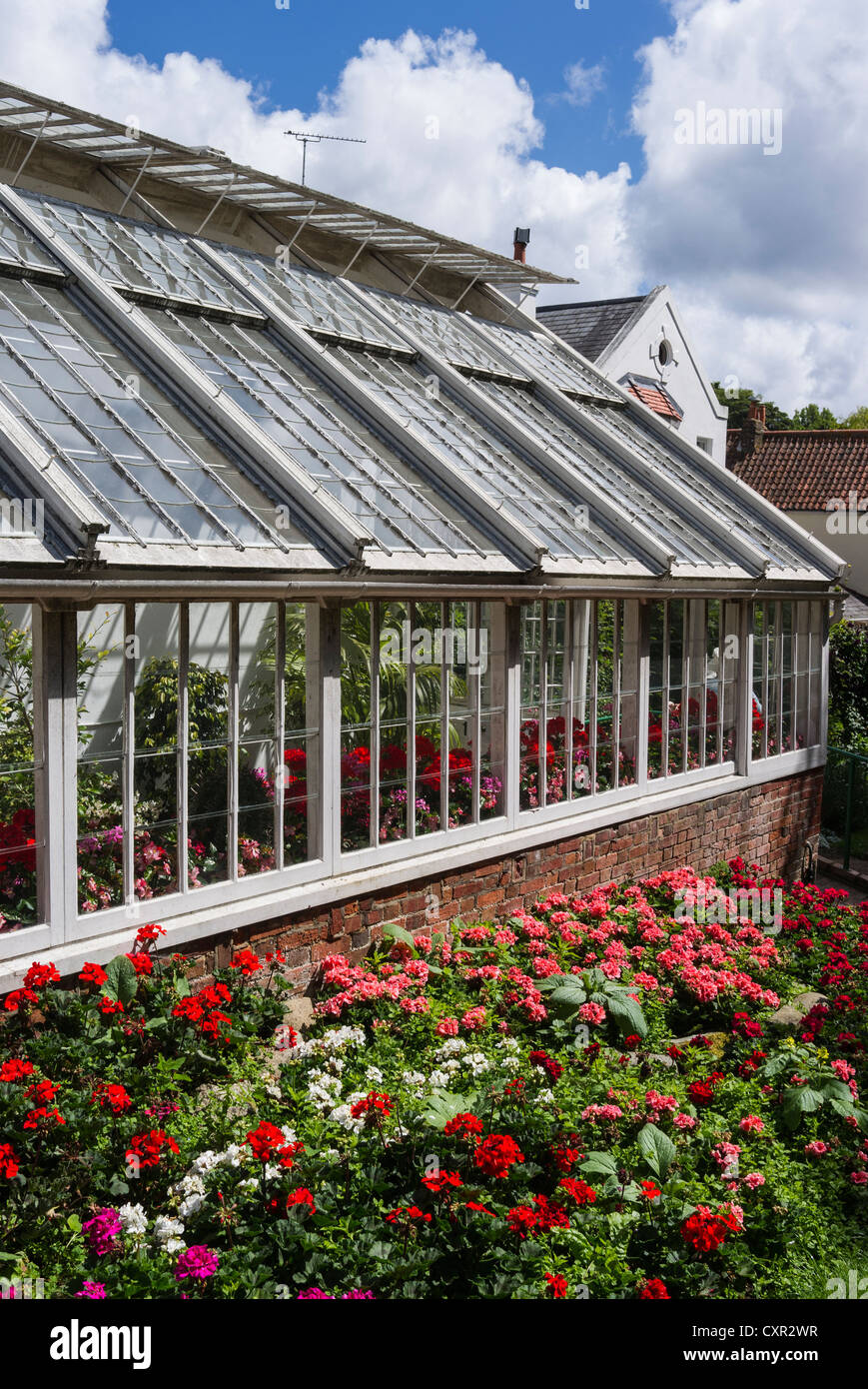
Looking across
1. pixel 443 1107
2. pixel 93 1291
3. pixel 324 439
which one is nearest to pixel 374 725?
pixel 324 439

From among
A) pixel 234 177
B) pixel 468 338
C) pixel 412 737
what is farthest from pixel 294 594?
pixel 468 338

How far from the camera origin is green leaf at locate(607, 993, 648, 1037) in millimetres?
7102

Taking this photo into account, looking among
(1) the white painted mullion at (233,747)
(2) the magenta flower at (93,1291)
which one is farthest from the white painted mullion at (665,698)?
(2) the magenta flower at (93,1291)

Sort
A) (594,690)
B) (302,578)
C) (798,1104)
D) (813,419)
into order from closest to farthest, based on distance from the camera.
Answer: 1. (798,1104)
2. (302,578)
3. (594,690)
4. (813,419)

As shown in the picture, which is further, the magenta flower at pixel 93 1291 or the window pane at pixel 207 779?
the window pane at pixel 207 779

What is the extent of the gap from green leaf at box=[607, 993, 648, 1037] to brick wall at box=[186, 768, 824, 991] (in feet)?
5.47

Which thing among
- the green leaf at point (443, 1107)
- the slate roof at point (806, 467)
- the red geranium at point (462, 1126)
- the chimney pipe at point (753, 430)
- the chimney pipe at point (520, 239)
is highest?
the chimney pipe at point (520, 239)

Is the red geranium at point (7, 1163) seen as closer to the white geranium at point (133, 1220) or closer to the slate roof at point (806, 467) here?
the white geranium at point (133, 1220)

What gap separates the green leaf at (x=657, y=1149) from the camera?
5500mm

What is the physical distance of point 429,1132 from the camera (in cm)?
544

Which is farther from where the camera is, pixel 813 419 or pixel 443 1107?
pixel 813 419

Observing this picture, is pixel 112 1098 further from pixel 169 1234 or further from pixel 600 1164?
pixel 600 1164

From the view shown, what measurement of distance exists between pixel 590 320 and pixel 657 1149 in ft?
70.3

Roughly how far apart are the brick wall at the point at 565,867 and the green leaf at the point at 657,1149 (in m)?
2.54
